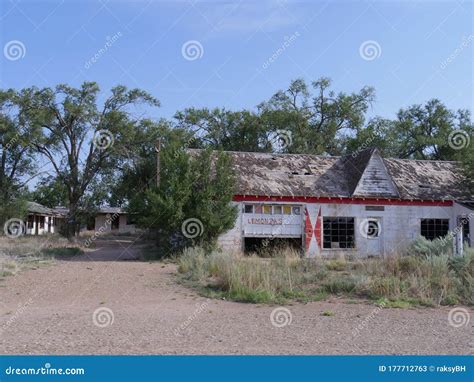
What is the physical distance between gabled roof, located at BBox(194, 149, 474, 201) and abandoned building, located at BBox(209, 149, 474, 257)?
0.05m

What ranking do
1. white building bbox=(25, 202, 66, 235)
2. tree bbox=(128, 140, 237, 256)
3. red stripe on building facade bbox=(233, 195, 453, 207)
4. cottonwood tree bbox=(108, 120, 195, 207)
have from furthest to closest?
1. white building bbox=(25, 202, 66, 235)
2. cottonwood tree bbox=(108, 120, 195, 207)
3. red stripe on building facade bbox=(233, 195, 453, 207)
4. tree bbox=(128, 140, 237, 256)

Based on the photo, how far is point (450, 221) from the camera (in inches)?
982

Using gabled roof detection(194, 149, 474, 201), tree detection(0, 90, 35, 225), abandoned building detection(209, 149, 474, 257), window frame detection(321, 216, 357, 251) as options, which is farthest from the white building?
window frame detection(321, 216, 357, 251)

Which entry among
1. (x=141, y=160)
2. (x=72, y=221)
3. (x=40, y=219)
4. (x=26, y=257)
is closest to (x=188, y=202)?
(x=26, y=257)

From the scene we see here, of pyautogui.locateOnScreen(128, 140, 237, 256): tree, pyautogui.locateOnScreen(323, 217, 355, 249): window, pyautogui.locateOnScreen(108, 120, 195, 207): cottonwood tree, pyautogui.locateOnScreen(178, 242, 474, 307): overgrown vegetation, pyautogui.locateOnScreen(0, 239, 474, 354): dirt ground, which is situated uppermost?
pyautogui.locateOnScreen(108, 120, 195, 207): cottonwood tree

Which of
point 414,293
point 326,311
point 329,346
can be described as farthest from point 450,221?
point 329,346

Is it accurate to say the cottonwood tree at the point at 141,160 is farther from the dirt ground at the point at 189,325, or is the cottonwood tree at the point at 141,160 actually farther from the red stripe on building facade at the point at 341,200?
the dirt ground at the point at 189,325

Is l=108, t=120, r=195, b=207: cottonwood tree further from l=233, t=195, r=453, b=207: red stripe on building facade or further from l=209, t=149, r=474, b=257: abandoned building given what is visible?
l=233, t=195, r=453, b=207: red stripe on building facade

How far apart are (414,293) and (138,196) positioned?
12595mm

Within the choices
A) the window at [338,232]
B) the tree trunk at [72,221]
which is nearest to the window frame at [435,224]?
the window at [338,232]

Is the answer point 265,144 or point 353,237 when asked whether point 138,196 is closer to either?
point 353,237

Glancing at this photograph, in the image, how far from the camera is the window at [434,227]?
2472 centimetres

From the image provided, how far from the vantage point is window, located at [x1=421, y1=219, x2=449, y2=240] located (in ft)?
81.1

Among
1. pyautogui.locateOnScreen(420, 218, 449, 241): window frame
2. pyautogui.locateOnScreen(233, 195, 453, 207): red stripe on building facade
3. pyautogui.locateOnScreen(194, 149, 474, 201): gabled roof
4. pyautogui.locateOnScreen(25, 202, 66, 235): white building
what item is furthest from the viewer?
pyautogui.locateOnScreen(25, 202, 66, 235): white building
